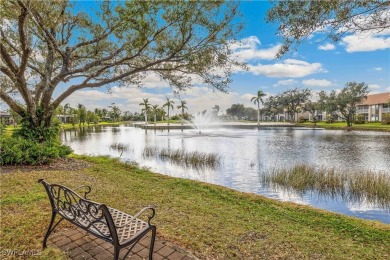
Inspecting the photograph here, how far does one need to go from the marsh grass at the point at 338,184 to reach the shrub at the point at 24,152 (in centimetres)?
902

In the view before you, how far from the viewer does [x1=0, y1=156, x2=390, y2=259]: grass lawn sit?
11.9 ft

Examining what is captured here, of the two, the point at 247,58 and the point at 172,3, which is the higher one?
the point at 172,3

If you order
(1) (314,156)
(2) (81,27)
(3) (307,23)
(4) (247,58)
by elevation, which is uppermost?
(2) (81,27)

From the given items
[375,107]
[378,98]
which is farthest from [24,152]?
[378,98]

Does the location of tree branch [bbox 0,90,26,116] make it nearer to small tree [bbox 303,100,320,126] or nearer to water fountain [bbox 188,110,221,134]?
water fountain [bbox 188,110,221,134]

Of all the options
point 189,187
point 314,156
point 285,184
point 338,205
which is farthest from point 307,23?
point 314,156

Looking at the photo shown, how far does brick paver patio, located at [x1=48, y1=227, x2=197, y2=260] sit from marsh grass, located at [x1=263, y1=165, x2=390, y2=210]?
24.5 ft

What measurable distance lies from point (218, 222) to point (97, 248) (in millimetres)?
2302

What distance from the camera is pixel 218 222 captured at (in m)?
4.73

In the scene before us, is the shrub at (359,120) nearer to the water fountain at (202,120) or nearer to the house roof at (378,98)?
the house roof at (378,98)

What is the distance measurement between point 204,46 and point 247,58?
80.8 inches

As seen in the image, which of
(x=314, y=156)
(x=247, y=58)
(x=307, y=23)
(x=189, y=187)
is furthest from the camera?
(x=314, y=156)

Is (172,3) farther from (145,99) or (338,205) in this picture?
(145,99)

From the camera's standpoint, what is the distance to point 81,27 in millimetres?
11078
